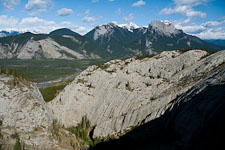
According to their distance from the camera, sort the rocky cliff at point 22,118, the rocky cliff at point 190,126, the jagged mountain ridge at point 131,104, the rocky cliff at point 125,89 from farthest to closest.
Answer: the rocky cliff at point 125,89
the rocky cliff at point 22,118
the jagged mountain ridge at point 131,104
the rocky cliff at point 190,126

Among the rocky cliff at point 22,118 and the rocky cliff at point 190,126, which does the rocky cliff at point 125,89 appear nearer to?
the rocky cliff at point 190,126

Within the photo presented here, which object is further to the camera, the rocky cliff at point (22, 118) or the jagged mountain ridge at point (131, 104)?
the rocky cliff at point (22, 118)

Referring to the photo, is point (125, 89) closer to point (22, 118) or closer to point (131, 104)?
point (131, 104)

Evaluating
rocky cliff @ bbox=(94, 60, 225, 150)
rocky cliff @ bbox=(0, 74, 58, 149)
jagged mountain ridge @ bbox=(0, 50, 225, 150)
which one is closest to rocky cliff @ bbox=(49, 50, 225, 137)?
jagged mountain ridge @ bbox=(0, 50, 225, 150)

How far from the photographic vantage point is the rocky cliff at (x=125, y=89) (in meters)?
72.3

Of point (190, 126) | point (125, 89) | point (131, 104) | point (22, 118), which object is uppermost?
point (190, 126)

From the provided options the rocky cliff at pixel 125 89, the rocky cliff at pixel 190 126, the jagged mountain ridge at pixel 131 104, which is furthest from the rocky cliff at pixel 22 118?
the rocky cliff at pixel 190 126

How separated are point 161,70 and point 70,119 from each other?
5109cm

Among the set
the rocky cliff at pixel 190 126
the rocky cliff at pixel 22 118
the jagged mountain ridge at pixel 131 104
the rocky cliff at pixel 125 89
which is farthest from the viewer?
the rocky cliff at pixel 125 89

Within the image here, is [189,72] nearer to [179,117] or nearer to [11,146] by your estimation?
[179,117]

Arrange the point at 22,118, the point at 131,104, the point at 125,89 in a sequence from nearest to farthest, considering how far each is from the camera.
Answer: the point at 22,118 < the point at 131,104 < the point at 125,89

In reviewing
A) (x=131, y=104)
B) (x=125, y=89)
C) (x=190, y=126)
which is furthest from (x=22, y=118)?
(x=190, y=126)

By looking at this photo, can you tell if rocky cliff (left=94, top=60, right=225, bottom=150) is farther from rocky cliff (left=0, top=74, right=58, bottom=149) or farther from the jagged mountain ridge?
rocky cliff (left=0, top=74, right=58, bottom=149)

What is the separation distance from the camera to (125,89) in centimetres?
9056
